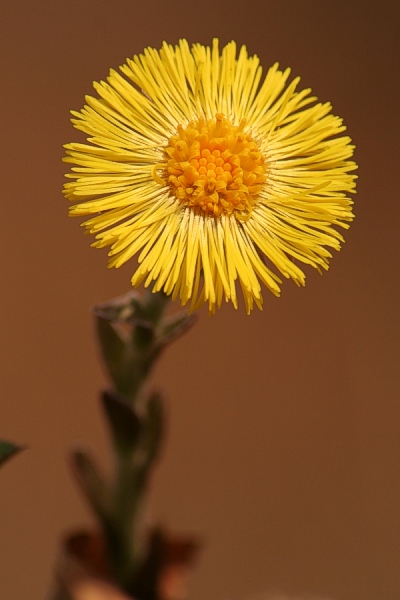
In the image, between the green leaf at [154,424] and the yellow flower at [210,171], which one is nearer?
the yellow flower at [210,171]

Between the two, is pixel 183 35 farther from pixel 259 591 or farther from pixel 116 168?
pixel 259 591

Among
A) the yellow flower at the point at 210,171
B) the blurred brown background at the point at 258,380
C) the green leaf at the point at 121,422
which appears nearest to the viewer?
the yellow flower at the point at 210,171

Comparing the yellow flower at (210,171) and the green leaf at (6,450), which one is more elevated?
Result: the yellow flower at (210,171)

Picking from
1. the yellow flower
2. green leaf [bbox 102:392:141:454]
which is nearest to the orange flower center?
the yellow flower

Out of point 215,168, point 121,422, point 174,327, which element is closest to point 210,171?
point 215,168

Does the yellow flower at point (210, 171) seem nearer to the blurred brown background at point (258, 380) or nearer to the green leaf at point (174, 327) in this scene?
the green leaf at point (174, 327)

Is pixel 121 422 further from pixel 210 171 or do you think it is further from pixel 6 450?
pixel 210 171

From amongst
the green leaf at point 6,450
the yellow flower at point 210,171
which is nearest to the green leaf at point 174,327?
the yellow flower at point 210,171
